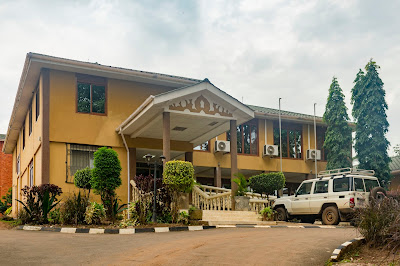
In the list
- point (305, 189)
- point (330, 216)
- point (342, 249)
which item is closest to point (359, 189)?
point (330, 216)

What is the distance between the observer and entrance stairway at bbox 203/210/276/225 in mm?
16000

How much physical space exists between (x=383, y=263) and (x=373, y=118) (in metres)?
19.0

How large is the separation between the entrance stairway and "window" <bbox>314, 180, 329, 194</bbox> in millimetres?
2263

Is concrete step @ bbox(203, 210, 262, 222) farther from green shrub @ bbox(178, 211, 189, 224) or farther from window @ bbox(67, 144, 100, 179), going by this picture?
window @ bbox(67, 144, 100, 179)

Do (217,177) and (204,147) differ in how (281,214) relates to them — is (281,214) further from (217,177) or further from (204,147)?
(204,147)

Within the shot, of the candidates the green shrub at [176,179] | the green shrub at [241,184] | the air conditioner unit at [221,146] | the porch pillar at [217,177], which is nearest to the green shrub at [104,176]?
the green shrub at [176,179]

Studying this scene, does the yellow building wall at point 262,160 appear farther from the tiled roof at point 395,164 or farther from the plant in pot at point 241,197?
the plant in pot at point 241,197

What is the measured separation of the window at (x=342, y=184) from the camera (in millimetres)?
16969

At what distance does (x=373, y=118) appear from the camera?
83.7 ft

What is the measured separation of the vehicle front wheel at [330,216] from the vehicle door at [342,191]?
0.88 ft

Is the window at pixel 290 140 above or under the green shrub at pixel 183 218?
above

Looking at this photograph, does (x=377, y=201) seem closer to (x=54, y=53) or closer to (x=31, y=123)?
(x=54, y=53)

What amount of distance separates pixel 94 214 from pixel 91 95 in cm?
697

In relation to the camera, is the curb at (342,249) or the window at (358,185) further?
the window at (358,185)
